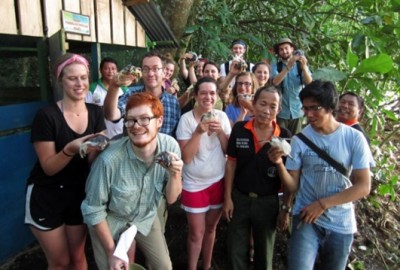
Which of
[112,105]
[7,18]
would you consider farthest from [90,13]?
[112,105]

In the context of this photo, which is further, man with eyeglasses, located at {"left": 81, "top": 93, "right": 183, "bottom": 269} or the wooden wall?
the wooden wall

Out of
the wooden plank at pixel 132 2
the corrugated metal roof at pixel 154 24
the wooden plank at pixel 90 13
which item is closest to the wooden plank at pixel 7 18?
the wooden plank at pixel 90 13

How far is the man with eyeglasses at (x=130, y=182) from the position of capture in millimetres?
1977

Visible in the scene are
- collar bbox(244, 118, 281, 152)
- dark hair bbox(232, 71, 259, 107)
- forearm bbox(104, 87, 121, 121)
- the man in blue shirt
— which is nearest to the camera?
forearm bbox(104, 87, 121, 121)

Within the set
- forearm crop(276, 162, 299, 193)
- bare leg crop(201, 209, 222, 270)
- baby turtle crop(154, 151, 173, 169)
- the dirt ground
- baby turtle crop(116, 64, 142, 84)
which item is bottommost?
the dirt ground

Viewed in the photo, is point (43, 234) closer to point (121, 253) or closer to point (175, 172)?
point (121, 253)

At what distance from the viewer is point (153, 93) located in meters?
2.81

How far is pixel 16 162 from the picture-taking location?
3074 mm

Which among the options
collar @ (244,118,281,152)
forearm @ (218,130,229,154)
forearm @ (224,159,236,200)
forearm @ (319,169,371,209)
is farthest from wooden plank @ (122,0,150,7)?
forearm @ (319,169,371,209)

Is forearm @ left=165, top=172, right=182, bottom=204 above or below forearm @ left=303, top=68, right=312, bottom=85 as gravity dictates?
below

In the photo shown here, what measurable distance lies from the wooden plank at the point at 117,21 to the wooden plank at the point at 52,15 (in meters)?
0.82

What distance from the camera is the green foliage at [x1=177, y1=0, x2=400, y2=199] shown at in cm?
376

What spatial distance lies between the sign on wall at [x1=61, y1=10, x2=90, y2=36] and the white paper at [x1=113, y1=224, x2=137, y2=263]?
2236 mm

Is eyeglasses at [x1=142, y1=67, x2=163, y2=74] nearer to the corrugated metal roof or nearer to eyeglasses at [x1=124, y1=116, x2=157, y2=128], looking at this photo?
eyeglasses at [x1=124, y1=116, x2=157, y2=128]
